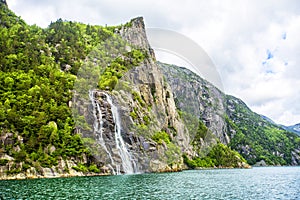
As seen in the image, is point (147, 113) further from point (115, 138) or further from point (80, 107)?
point (80, 107)

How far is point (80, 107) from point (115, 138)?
11.2 m

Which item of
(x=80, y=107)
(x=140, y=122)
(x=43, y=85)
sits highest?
(x=43, y=85)

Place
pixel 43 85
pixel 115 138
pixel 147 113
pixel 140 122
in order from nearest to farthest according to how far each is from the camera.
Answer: pixel 115 138 → pixel 43 85 → pixel 140 122 → pixel 147 113

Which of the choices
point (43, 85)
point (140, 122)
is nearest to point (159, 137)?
point (140, 122)

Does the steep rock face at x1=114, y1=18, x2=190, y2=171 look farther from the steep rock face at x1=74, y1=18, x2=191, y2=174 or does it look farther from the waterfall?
the waterfall

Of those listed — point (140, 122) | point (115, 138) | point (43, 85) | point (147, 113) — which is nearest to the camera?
point (115, 138)

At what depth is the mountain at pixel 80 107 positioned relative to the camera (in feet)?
187

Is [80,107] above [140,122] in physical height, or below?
above

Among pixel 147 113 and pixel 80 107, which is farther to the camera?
pixel 147 113

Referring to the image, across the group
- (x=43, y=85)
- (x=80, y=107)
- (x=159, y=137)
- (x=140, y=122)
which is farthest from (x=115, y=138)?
(x=159, y=137)

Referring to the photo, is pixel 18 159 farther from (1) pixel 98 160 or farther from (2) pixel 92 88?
(2) pixel 92 88

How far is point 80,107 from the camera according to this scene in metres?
71.0

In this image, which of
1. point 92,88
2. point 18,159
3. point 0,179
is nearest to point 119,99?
point 92,88

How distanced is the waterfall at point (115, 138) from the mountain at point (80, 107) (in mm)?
214
